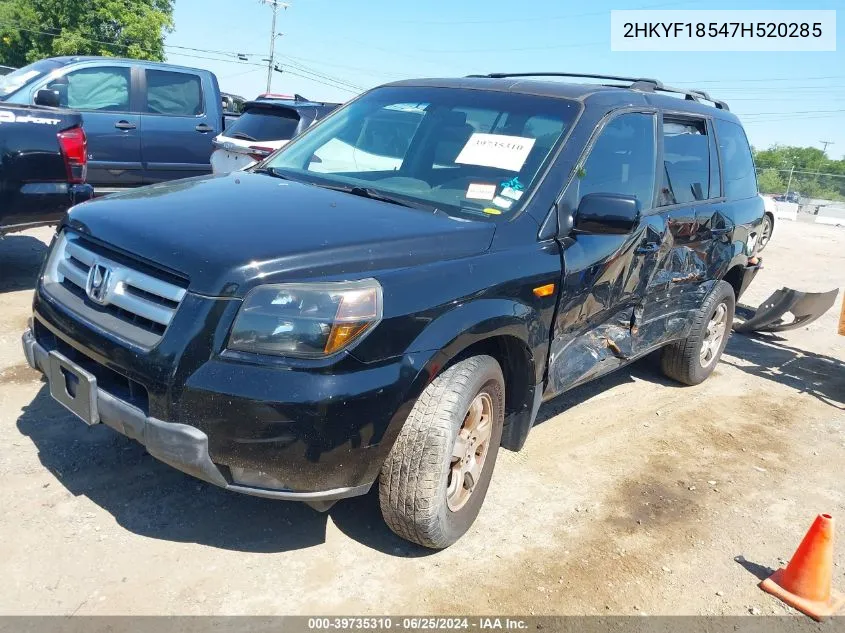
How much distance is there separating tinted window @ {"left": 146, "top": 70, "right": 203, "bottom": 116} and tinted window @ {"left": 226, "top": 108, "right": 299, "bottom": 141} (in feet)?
3.50

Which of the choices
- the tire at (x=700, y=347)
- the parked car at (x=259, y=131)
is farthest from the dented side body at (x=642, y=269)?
the parked car at (x=259, y=131)

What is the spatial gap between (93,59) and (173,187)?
6.18 m

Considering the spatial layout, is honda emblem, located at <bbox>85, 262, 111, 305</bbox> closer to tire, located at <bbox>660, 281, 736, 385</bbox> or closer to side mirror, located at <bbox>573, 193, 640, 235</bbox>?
side mirror, located at <bbox>573, 193, 640, 235</bbox>

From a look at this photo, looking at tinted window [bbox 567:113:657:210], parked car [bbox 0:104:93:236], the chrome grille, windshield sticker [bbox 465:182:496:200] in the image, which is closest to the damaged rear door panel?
tinted window [bbox 567:113:657:210]

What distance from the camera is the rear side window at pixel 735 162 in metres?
5.36

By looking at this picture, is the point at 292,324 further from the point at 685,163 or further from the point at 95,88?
the point at 95,88

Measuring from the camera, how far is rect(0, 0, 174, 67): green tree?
144 ft

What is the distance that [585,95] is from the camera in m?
3.83

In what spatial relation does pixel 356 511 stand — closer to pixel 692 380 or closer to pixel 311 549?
pixel 311 549

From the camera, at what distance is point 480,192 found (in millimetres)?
3432

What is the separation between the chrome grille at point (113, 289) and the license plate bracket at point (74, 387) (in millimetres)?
213

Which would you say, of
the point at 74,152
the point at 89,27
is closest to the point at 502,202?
the point at 74,152

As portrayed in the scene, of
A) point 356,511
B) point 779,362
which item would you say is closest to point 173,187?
point 356,511

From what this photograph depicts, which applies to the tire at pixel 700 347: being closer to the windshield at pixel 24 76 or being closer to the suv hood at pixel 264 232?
the suv hood at pixel 264 232
